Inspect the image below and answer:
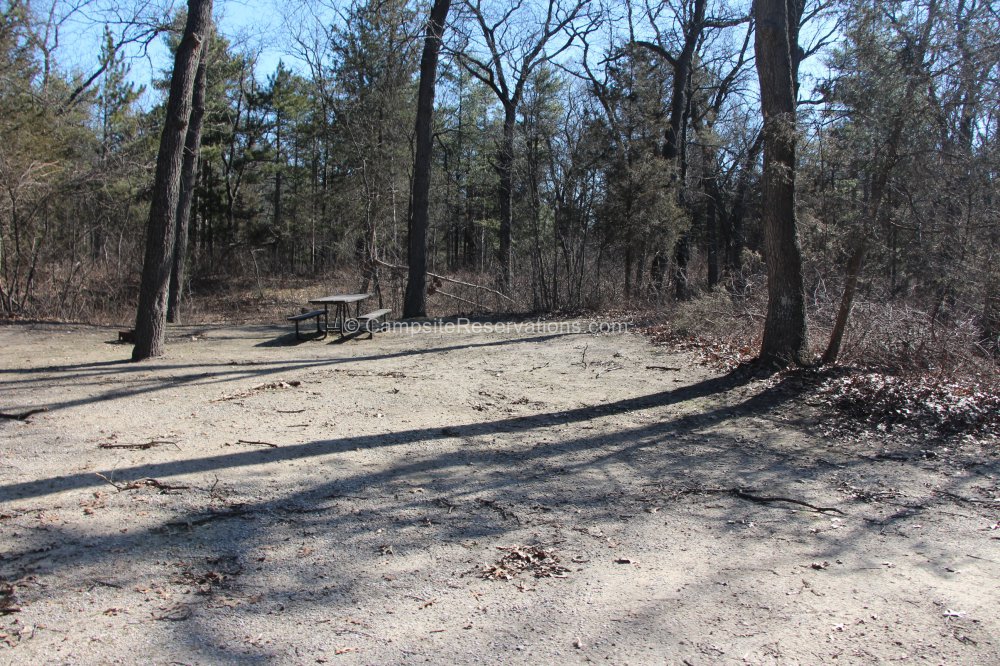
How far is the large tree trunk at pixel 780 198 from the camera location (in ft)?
24.7

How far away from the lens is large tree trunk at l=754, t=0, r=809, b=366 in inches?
296

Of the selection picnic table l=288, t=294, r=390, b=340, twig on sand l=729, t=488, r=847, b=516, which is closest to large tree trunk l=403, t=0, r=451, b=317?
picnic table l=288, t=294, r=390, b=340

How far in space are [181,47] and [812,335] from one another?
31.0 ft

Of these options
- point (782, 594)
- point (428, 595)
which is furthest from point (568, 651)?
point (782, 594)

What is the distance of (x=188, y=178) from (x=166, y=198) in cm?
501

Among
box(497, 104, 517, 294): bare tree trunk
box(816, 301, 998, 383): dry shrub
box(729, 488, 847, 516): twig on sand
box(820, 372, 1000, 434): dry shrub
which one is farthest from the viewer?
box(497, 104, 517, 294): bare tree trunk

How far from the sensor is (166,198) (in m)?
8.65

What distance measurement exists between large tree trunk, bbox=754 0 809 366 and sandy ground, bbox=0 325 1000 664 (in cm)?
81

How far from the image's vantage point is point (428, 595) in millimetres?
3004

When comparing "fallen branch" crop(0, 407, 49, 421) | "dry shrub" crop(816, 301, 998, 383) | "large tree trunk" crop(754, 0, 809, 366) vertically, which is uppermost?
"large tree trunk" crop(754, 0, 809, 366)

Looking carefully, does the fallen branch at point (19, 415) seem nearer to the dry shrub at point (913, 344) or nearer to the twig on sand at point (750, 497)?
the twig on sand at point (750, 497)

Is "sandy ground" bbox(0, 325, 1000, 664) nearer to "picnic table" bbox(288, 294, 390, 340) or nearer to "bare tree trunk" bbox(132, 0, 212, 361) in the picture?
"bare tree trunk" bbox(132, 0, 212, 361)

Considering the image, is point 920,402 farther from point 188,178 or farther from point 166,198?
point 188,178

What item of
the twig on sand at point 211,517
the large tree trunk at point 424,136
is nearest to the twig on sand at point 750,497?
the twig on sand at point 211,517
